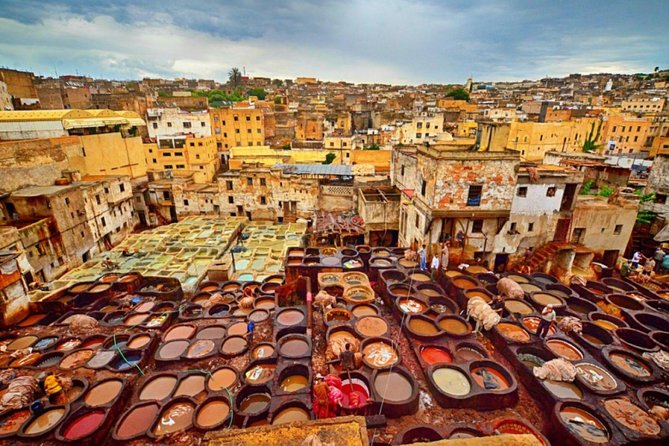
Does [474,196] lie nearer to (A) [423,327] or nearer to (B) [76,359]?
(A) [423,327]

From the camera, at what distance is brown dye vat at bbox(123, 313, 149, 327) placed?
16.0m

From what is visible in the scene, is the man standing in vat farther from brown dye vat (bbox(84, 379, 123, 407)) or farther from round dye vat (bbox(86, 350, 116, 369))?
round dye vat (bbox(86, 350, 116, 369))

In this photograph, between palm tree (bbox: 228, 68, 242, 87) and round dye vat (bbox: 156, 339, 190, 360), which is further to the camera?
palm tree (bbox: 228, 68, 242, 87)

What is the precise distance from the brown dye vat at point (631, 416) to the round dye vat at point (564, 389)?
722mm

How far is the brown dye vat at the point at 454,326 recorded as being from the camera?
44.6 ft

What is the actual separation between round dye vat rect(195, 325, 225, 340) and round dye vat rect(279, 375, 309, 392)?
4106 millimetres

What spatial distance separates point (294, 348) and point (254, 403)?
2450mm

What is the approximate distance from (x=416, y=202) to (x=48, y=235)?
2813cm

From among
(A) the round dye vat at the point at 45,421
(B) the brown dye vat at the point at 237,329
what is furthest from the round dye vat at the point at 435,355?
(A) the round dye vat at the point at 45,421

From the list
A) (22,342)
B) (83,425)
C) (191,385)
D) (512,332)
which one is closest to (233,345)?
(191,385)

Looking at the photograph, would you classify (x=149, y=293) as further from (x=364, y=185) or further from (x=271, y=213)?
(x=364, y=185)

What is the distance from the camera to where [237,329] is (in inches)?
567

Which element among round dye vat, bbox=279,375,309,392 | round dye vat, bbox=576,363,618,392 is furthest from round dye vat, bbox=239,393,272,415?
round dye vat, bbox=576,363,618,392

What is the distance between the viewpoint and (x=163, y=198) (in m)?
39.2
